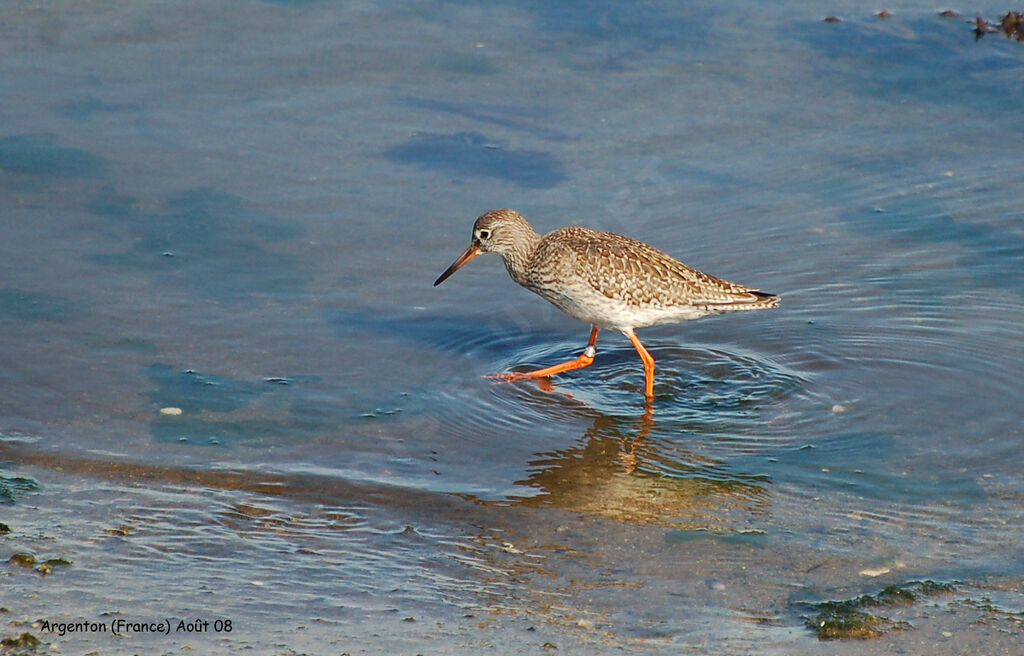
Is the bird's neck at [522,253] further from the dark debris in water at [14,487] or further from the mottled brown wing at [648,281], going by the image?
the dark debris in water at [14,487]

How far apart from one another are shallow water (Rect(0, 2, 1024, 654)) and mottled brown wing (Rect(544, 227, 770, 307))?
45cm

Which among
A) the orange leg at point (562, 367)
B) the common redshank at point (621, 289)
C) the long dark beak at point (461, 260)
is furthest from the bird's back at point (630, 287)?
the long dark beak at point (461, 260)

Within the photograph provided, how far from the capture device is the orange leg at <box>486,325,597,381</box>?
780 centimetres

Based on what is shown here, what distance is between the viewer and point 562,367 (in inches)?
309

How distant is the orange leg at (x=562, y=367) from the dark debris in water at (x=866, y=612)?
2968 millimetres

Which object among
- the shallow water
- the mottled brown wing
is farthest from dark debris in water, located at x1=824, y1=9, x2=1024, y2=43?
the mottled brown wing

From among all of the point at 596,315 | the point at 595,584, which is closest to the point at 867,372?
the point at 596,315

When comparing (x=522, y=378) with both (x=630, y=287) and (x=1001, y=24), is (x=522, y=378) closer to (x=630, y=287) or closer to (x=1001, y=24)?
(x=630, y=287)

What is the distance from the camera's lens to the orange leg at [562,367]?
7.80 metres

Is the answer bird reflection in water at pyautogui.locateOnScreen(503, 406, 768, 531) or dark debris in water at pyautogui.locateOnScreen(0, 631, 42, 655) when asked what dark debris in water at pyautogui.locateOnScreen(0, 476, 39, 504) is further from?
bird reflection in water at pyautogui.locateOnScreen(503, 406, 768, 531)

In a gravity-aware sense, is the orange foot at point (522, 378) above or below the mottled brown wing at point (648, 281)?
below

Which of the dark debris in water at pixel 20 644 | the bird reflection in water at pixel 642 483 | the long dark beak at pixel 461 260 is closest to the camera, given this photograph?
the dark debris in water at pixel 20 644

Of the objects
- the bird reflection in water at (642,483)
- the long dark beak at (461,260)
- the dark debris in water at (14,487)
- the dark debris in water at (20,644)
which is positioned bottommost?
the bird reflection in water at (642,483)

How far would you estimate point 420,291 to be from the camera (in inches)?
347
